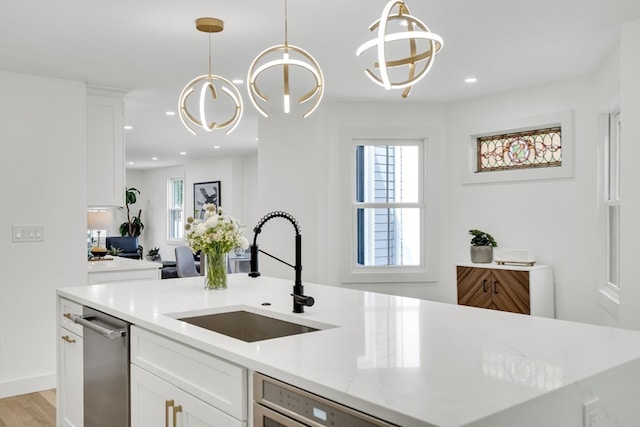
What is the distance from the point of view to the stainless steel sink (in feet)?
7.05

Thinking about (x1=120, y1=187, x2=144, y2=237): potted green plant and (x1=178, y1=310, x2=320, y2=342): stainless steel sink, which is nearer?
(x1=178, y1=310, x2=320, y2=342): stainless steel sink

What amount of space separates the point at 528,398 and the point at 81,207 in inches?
160

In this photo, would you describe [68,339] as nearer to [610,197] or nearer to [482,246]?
[482,246]

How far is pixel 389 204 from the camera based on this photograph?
5.35 metres

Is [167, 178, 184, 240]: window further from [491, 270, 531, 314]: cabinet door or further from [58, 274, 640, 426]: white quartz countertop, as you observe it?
[58, 274, 640, 426]: white quartz countertop

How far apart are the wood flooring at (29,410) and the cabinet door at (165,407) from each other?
1755 mm

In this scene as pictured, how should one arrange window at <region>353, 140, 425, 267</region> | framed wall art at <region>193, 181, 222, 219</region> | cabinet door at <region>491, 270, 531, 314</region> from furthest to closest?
framed wall art at <region>193, 181, 222, 219</region> < window at <region>353, 140, 425, 267</region> < cabinet door at <region>491, 270, 531, 314</region>

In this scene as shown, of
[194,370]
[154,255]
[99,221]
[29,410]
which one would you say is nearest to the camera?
[194,370]

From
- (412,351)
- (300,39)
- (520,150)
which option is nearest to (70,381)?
(412,351)

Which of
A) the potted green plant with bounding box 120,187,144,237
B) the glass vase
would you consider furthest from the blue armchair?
the glass vase

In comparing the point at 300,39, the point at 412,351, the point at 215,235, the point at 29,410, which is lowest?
the point at 29,410

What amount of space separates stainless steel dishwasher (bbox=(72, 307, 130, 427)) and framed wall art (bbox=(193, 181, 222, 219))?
7467mm

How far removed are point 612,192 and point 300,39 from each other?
2.66 metres

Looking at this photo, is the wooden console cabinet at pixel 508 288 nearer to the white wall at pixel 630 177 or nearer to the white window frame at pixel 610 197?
the white window frame at pixel 610 197
